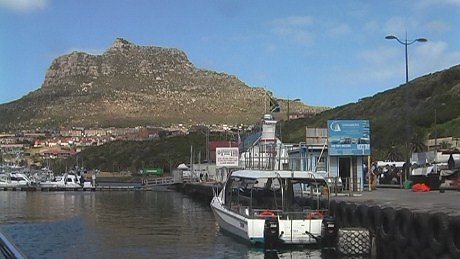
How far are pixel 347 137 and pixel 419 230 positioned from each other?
22281mm

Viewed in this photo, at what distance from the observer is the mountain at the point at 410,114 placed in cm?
10550

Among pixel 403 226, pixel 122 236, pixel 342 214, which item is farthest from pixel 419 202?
pixel 122 236

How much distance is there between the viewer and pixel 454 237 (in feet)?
63.4

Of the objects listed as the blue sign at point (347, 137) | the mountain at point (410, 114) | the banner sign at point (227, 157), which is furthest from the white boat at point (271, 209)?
the mountain at point (410, 114)

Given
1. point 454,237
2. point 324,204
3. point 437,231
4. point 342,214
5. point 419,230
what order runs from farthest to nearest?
point 324,204 < point 342,214 < point 419,230 < point 437,231 < point 454,237

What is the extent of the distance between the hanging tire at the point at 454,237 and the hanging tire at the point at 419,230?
1468 millimetres

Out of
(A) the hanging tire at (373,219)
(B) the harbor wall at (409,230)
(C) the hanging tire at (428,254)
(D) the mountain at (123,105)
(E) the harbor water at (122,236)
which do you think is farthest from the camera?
(D) the mountain at (123,105)

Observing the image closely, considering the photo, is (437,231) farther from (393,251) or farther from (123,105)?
(123,105)

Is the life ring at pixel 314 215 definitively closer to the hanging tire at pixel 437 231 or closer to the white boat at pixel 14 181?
the hanging tire at pixel 437 231

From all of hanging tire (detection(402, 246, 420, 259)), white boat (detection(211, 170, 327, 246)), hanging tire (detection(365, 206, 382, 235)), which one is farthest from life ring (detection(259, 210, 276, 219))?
hanging tire (detection(402, 246, 420, 259))

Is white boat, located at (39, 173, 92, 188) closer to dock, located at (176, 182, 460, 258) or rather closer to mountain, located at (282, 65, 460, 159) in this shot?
mountain, located at (282, 65, 460, 159)

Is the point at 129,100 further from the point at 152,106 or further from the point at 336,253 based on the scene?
the point at 336,253

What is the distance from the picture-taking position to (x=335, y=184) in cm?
4122

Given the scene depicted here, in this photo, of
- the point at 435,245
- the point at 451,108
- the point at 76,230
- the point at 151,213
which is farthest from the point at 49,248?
the point at 451,108
